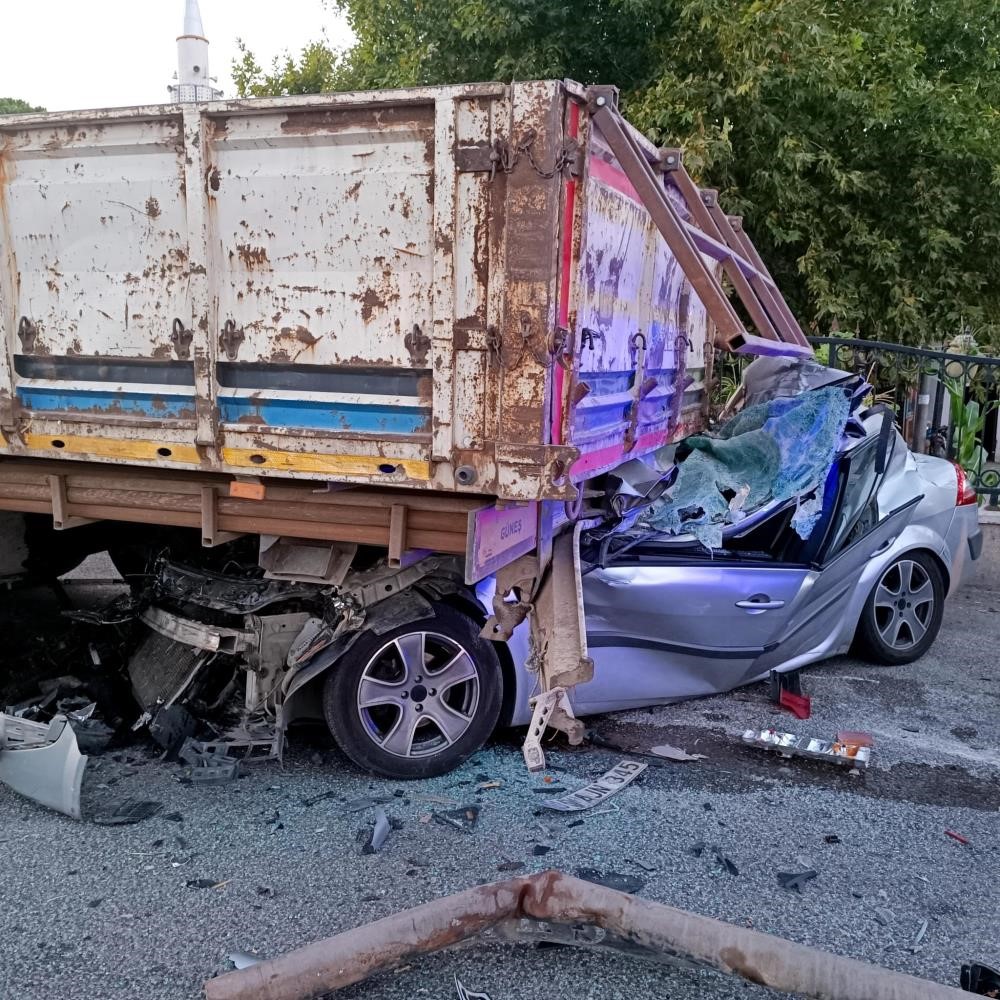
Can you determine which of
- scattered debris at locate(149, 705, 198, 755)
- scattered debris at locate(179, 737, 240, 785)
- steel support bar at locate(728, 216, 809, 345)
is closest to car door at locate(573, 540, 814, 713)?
steel support bar at locate(728, 216, 809, 345)

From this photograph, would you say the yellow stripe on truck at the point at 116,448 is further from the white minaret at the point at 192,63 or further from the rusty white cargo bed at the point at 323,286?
the white minaret at the point at 192,63

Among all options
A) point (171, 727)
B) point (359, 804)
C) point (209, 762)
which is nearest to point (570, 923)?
point (359, 804)

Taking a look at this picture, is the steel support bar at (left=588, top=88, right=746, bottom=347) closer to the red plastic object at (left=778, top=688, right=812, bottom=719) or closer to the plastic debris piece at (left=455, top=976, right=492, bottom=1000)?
the red plastic object at (left=778, top=688, right=812, bottom=719)

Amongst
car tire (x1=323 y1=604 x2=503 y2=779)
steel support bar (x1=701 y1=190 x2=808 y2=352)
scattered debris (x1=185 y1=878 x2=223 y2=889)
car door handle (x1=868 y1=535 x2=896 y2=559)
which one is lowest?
scattered debris (x1=185 y1=878 x2=223 y2=889)

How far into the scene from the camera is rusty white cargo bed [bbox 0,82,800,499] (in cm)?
321

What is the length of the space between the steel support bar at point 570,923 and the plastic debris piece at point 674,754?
155cm

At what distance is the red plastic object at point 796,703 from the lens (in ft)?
15.4

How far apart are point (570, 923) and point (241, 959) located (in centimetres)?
100

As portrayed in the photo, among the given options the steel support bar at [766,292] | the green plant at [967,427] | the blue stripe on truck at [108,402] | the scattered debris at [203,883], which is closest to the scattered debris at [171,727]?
the scattered debris at [203,883]

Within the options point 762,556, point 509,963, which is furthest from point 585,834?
point 762,556

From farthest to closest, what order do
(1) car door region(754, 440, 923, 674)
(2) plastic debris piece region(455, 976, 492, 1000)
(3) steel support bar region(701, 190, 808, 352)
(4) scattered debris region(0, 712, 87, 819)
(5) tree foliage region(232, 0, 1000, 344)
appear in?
(5) tree foliage region(232, 0, 1000, 344), (3) steel support bar region(701, 190, 808, 352), (1) car door region(754, 440, 923, 674), (4) scattered debris region(0, 712, 87, 819), (2) plastic debris piece region(455, 976, 492, 1000)

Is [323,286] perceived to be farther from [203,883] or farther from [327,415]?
[203,883]

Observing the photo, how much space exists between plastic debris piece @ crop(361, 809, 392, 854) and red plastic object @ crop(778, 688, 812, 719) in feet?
7.45

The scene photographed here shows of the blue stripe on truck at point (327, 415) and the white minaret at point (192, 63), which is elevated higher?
the white minaret at point (192, 63)
